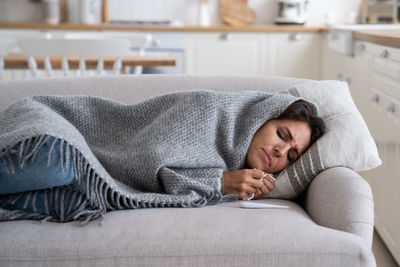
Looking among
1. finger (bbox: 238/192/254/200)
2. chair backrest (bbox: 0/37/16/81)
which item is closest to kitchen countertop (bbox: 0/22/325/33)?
chair backrest (bbox: 0/37/16/81)

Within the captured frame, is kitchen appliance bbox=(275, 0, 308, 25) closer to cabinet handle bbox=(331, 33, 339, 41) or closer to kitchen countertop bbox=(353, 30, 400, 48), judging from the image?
cabinet handle bbox=(331, 33, 339, 41)

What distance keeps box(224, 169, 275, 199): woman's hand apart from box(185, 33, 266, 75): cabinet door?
3.14 meters

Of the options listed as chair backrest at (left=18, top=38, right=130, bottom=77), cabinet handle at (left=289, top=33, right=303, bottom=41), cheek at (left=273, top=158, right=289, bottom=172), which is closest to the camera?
cheek at (left=273, top=158, right=289, bottom=172)

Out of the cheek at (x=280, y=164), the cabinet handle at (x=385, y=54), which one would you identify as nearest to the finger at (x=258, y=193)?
the cheek at (x=280, y=164)

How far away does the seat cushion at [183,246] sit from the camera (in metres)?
1.36

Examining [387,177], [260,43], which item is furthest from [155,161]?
[260,43]

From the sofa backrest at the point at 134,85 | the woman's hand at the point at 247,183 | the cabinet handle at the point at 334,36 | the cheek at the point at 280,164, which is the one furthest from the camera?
the cabinet handle at the point at 334,36

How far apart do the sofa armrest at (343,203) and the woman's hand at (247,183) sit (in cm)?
14

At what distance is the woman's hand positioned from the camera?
1.72 metres

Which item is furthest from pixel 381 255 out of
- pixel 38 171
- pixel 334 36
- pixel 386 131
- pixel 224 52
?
pixel 224 52

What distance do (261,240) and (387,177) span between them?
50.6 inches

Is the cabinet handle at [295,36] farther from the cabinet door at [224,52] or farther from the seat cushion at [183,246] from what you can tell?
the seat cushion at [183,246]

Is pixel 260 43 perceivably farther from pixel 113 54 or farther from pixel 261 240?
pixel 261 240

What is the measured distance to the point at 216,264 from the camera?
4.47 feet
